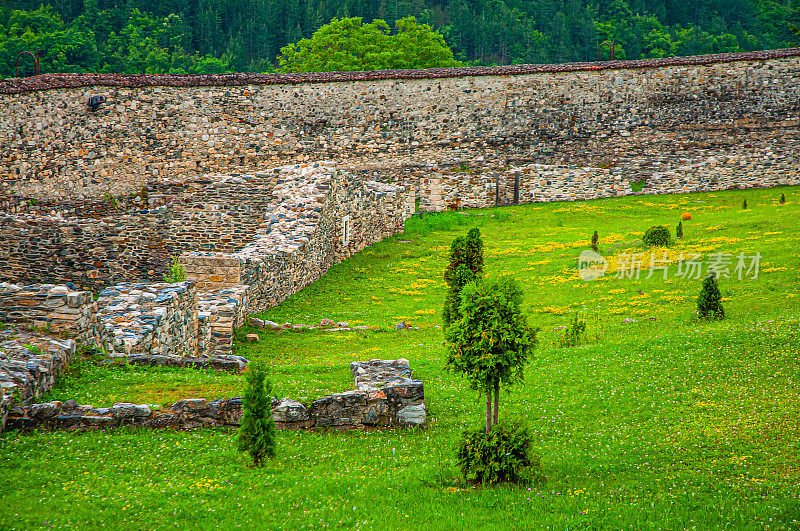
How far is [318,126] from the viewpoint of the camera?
127 ft

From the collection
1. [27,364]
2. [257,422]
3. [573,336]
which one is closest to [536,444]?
[257,422]

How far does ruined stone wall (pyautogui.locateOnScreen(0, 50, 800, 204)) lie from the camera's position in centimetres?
3688

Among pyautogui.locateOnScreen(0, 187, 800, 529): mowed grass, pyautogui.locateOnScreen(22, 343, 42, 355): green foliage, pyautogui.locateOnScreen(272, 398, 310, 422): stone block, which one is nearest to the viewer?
pyautogui.locateOnScreen(0, 187, 800, 529): mowed grass

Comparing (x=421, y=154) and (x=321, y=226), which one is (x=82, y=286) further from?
(x=421, y=154)

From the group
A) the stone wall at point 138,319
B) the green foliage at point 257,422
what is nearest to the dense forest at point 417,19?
the stone wall at point 138,319

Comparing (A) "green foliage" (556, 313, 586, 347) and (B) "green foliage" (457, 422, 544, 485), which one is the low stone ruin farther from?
(A) "green foliage" (556, 313, 586, 347)

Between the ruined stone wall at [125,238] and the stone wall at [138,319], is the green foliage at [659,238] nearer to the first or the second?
the ruined stone wall at [125,238]

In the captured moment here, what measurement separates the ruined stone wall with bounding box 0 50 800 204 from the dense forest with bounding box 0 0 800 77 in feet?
109

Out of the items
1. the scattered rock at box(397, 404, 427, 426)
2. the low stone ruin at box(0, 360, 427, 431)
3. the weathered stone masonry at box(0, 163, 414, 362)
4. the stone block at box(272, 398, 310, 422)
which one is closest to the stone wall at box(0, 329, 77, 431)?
the low stone ruin at box(0, 360, 427, 431)

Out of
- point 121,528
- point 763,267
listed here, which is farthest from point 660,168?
point 121,528

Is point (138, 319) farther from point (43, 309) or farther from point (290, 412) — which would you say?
point (290, 412)

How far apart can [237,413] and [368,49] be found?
49.8 meters

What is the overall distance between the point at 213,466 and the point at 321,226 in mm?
15113

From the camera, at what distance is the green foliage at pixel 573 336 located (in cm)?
1515
